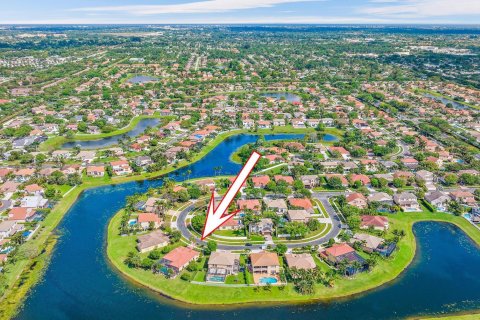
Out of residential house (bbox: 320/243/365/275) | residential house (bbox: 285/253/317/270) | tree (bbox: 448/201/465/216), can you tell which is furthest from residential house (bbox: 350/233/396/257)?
tree (bbox: 448/201/465/216)

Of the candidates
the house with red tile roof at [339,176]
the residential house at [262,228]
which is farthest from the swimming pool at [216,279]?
the house with red tile roof at [339,176]

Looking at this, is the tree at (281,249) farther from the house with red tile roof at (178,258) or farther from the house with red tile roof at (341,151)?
the house with red tile roof at (341,151)

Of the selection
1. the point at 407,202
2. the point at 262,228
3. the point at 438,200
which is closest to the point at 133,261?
the point at 262,228

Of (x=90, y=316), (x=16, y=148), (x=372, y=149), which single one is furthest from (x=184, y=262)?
(x=16, y=148)

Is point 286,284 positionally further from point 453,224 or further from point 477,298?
point 453,224

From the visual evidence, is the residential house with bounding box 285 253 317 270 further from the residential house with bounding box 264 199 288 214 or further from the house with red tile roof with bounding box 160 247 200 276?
the residential house with bounding box 264 199 288 214
